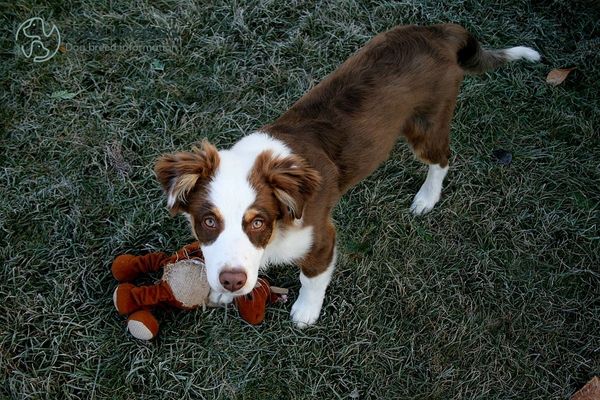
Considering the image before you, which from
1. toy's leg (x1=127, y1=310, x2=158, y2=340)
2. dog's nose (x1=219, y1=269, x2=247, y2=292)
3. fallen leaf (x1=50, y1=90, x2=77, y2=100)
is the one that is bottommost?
toy's leg (x1=127, y1=310, x2=158, y2=340)

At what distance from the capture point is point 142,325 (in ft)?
10.4

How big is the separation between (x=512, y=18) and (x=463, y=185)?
1659mm

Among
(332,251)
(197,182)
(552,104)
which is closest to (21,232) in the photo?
(197,182)

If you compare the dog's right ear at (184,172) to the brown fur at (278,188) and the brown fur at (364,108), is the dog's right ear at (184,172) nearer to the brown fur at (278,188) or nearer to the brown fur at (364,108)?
the brown fur at (278,188)

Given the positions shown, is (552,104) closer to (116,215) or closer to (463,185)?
(463,185)

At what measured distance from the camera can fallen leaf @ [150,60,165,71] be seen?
4387 mm

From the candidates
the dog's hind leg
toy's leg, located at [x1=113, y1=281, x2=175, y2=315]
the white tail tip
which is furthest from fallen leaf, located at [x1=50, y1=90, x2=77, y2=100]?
the white tail tip

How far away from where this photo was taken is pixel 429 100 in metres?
3.27

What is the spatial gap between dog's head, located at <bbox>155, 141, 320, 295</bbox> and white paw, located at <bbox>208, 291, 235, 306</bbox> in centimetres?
75

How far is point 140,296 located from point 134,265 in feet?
0.83

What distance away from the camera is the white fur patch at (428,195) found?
3.91m

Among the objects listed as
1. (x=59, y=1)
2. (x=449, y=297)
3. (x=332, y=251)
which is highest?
(x=59, y=1)
